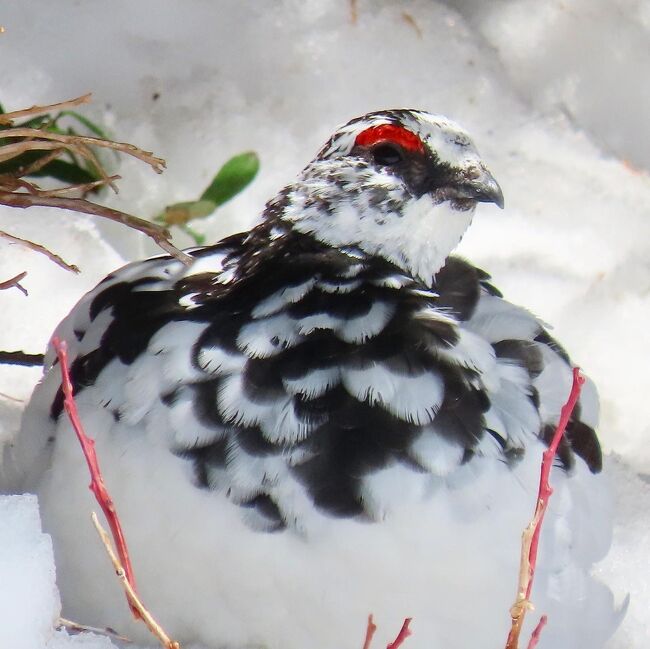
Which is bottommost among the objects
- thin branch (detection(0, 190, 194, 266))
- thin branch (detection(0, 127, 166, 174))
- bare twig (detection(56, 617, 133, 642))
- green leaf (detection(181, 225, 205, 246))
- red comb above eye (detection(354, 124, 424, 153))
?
bare twig (detection(56, 617, 133, 642))

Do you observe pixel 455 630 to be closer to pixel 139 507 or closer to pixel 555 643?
pixel 555 643

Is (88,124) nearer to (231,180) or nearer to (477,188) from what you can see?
(231,180)

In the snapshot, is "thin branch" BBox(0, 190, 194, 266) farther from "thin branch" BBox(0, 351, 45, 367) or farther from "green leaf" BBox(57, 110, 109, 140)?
"green leaf" BBox(57, 110, 109, 140)

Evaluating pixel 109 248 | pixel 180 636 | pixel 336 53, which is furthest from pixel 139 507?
pixel 336 53

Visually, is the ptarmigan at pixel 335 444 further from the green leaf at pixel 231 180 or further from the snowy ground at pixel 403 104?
the green leaf at pixel 231 180

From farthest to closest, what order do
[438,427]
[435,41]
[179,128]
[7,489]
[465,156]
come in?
[435,41] < [179,128] < [7,489] < [465,156] < [438,427]

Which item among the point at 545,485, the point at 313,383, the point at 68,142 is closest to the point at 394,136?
the point at 313,383

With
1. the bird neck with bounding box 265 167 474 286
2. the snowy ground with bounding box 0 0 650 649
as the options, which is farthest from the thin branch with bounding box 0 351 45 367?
the bird neck with bounding box 265 167 474 286
